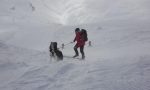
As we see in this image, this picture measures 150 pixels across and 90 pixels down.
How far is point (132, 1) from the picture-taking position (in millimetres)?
62281

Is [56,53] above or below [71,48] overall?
below

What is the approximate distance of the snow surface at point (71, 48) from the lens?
26.7ft

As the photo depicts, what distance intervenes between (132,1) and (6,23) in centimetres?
2684

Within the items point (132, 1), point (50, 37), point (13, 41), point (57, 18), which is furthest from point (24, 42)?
point (132, 1)

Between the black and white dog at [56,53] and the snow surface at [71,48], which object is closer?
the snow surface at [71,48]

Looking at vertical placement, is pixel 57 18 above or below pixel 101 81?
above

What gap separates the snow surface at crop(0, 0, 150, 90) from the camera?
26.7 ft

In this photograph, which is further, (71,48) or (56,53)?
(71,48)

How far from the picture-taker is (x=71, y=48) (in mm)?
24859

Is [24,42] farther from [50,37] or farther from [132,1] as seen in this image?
[132,1]

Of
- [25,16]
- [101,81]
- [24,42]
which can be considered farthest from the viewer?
[25,16]

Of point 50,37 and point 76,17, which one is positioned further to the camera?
point 76,17

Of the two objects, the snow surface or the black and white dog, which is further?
the black and white dog

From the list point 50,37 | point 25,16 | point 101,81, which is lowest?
point 101,81
